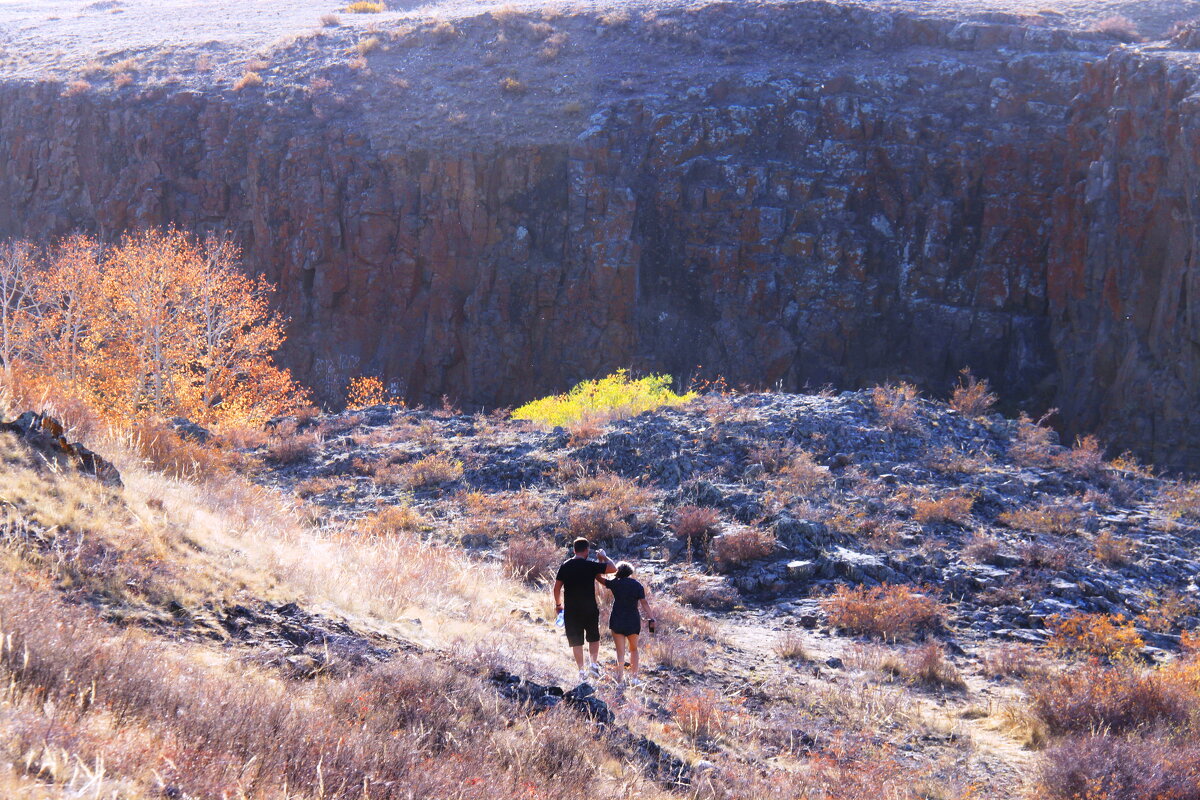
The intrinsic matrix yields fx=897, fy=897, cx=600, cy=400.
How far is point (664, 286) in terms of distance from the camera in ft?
102

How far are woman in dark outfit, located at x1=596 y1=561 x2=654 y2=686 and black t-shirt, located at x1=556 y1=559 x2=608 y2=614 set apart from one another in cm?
14

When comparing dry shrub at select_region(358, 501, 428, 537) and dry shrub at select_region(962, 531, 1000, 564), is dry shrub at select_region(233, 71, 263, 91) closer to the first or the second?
dry shrub at select_region(358, 501, 428, 537)

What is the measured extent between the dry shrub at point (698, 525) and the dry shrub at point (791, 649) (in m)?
2.74

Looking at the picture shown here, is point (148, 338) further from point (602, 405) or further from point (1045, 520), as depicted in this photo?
point (1045, 520)

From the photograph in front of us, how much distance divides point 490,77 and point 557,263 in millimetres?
9059

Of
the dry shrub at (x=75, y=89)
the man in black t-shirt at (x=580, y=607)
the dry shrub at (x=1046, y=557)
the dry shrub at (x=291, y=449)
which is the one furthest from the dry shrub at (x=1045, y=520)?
the dry shrub at (x=75, y=89)

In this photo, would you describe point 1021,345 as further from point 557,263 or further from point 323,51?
point 323,51

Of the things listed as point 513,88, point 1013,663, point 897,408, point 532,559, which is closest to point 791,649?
point 1013,663

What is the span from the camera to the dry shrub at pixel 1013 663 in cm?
764

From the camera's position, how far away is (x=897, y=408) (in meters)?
15.5

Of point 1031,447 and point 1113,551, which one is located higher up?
point 1113,551

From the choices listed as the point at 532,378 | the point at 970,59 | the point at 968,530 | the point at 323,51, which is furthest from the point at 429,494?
the point at 323,51

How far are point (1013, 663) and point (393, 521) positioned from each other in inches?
295

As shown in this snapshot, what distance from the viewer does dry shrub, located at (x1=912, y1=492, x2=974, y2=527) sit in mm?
11648
